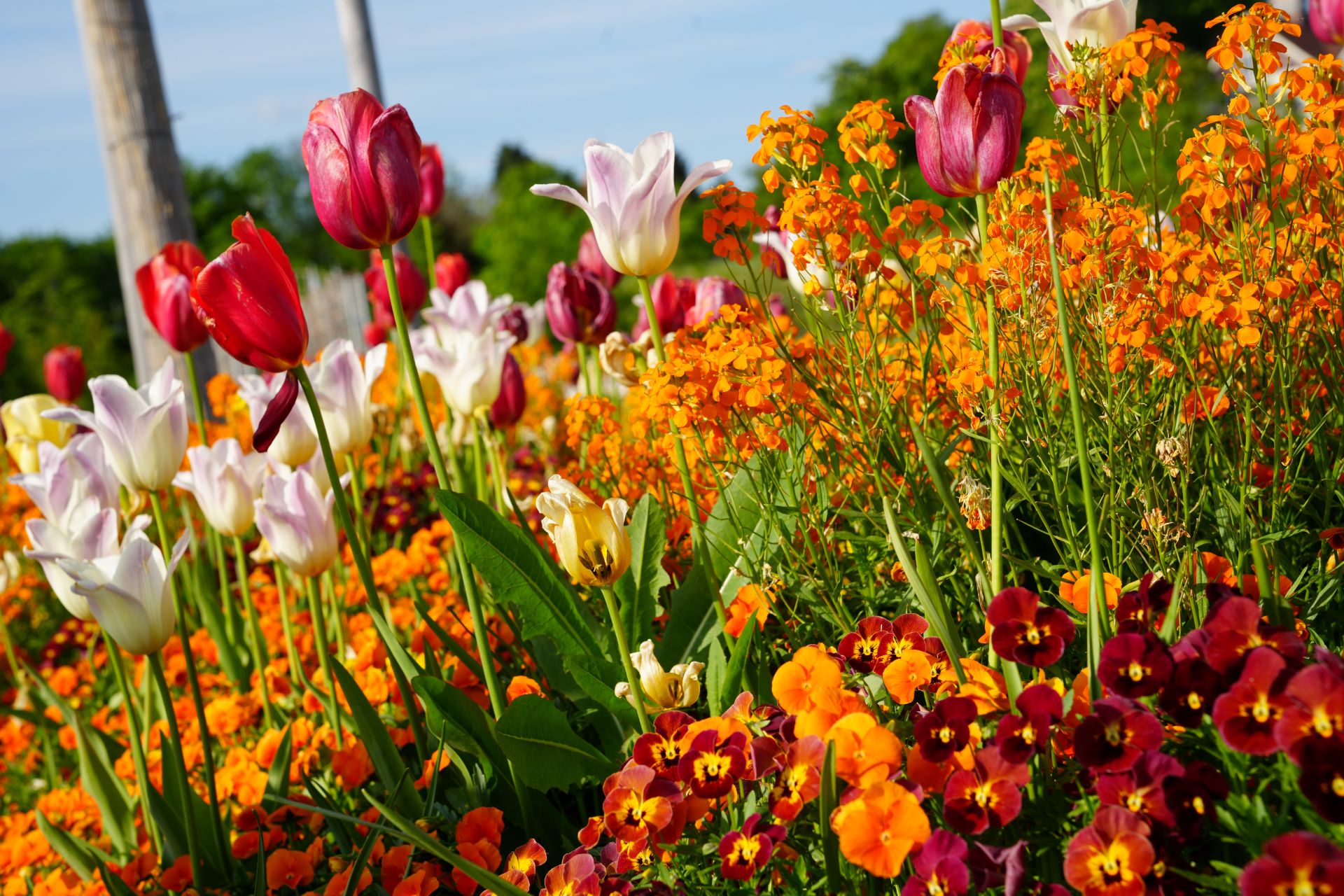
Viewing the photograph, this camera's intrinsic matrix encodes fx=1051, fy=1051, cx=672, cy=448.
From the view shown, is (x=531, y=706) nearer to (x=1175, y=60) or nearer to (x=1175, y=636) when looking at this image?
(x=1175, y=636)

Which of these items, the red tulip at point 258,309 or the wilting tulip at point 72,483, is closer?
the red tulip at point 258,309

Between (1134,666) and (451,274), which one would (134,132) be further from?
(1134,666)

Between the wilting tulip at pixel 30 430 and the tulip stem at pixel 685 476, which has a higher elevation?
the tulip stem at pixel 685 476

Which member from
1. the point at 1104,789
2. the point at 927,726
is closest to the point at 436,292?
the point at 927,726

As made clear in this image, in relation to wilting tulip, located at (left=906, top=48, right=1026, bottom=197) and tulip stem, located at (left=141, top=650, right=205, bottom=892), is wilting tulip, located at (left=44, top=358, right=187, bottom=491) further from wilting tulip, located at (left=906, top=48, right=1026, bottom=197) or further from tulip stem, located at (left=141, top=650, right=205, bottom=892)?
wilting tulip, located at (left=906, top=48, right=1026, bottom=197)

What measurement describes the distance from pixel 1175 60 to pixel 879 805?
50.5 inches

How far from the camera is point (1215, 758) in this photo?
117 cm

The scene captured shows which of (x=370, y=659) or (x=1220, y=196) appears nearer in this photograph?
(x=1220, y=196)

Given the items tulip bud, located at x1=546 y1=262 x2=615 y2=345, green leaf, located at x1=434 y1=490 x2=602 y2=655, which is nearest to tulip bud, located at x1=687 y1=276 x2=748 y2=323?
tulip bud, located at x1=546 y1=262 x2=615 y2=345

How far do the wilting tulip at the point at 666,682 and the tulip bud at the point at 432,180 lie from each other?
2190mm

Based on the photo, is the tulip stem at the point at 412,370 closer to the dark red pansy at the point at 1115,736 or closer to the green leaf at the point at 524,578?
the green leaf at the point at 524,578

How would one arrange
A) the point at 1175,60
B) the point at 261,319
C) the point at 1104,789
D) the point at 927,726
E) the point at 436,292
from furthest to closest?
the point at 436,292 < the point at 1175,60 < the point at 261,319 < the point at 927,726 < the point at 1104,789

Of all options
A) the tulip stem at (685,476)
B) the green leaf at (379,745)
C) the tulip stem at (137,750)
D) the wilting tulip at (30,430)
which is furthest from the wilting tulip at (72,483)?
the wilting tulip at (30,430)

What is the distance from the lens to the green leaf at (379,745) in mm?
1575
